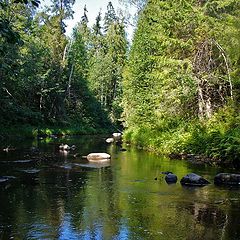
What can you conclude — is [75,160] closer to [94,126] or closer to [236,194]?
[236,194]

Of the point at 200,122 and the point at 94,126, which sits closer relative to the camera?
the point at 200,122

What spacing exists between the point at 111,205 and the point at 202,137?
12.2 m

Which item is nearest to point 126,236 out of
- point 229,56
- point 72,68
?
point 229,56

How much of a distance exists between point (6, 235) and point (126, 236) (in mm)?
2592

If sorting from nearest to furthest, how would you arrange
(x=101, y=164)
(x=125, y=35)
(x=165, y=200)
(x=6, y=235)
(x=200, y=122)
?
(x=6, y=235) → (x=165, y=200) → (x=101, y=164) → (x=200, y=122) → (x=125, y=35)

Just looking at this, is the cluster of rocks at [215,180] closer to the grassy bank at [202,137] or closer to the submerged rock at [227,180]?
the submerged rock at [227,180]

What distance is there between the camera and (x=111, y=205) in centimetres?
1120

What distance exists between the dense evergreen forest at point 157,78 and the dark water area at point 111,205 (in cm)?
369

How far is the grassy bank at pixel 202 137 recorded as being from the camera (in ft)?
63.8

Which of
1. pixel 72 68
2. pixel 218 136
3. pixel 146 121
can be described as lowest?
pixel 218 136

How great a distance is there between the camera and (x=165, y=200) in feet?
38.9

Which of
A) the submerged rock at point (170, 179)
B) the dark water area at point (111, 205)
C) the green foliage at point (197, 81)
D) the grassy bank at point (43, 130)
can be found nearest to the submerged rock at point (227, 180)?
the dark water area at point (111, 205)

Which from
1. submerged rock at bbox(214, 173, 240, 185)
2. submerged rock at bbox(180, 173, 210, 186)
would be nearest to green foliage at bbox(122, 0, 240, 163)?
submerged rock at bbox(214, 173, 240, 185)

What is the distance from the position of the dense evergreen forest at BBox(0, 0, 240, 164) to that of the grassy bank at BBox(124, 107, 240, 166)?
0.06 metres
